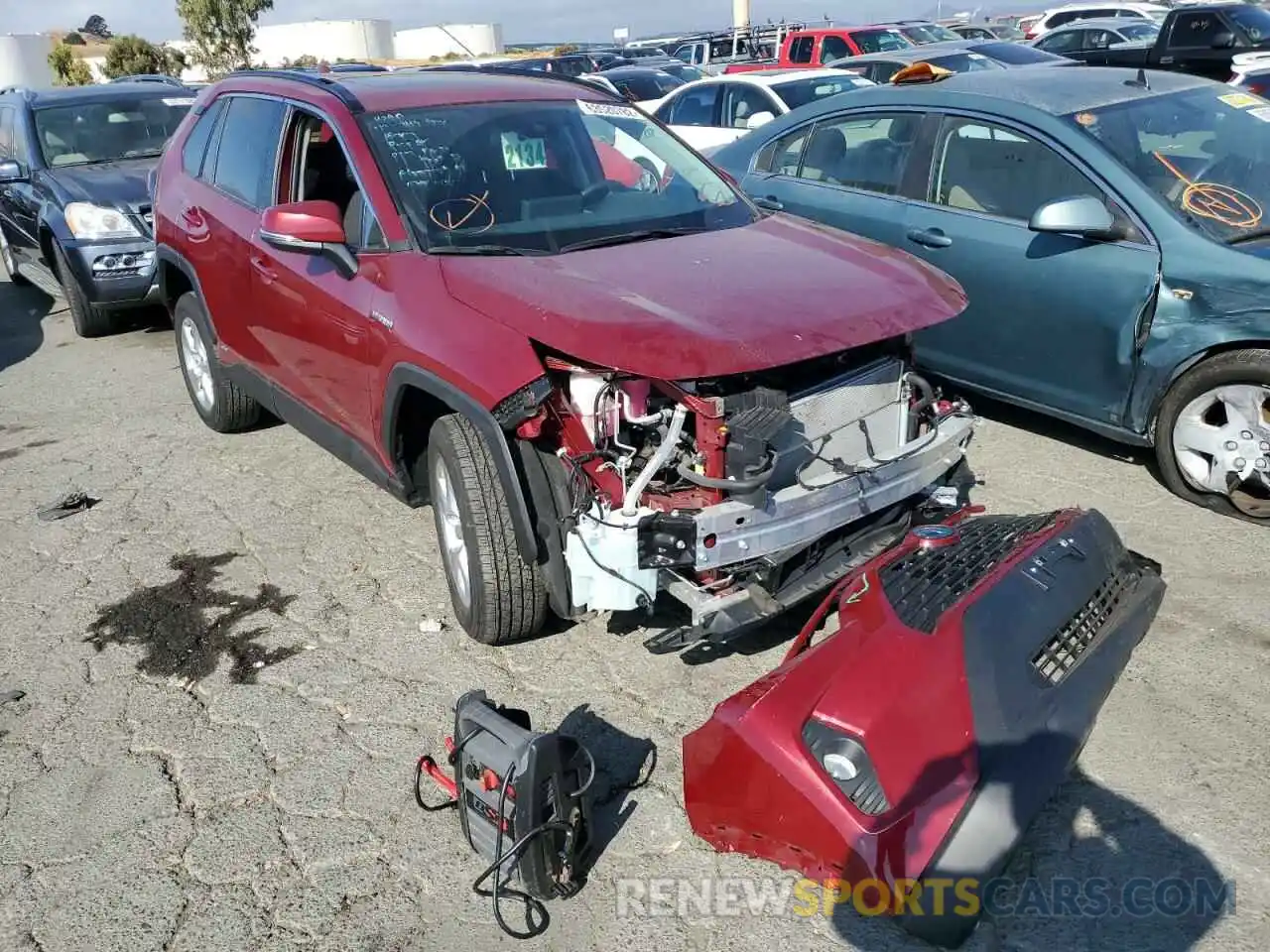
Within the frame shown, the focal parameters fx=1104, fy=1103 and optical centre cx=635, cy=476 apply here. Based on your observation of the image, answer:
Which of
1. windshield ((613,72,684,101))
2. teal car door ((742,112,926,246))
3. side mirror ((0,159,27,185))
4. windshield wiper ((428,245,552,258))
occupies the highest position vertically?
windshield wiper ((428,245,552,258))

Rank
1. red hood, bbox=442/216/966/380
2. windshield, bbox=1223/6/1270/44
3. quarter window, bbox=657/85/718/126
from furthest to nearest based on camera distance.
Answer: windshield, bbox=1223/6/1270/44 < quarter window, bbox=657/85/718/126 < red hood, bbox=442/216/966/380

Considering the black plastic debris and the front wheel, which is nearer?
the front wheel

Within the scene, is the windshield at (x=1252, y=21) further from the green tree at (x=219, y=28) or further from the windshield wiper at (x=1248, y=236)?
the green tree at (x=219, y=28)

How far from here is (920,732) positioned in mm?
2617

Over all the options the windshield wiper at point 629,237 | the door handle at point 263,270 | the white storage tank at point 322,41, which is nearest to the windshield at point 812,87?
the windshield wiper at point 629,237

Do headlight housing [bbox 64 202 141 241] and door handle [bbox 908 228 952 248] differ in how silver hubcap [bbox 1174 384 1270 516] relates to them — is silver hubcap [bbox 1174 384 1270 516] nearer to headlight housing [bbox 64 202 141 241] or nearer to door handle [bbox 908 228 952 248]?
door handle [bbox 908 228 952 248]

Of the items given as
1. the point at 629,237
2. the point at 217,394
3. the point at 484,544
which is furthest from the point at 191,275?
the point at 484,544

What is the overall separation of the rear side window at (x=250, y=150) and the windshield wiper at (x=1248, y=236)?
4.01m

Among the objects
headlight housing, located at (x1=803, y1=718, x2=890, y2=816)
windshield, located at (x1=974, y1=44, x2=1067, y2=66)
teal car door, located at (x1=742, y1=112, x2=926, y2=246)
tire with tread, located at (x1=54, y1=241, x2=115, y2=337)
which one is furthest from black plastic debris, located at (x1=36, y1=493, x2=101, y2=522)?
windshield, located at (x1=974, y1=44, x2=1067, y2=66)

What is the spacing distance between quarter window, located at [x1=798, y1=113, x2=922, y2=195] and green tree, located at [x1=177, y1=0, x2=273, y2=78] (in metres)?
28.4

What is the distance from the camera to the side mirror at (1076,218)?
456 centimetres

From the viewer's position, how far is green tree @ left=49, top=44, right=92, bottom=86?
3947 cm

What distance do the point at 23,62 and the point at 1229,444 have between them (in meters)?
56.9

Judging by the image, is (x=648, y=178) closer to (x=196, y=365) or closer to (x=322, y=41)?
(x=196, y=365)
